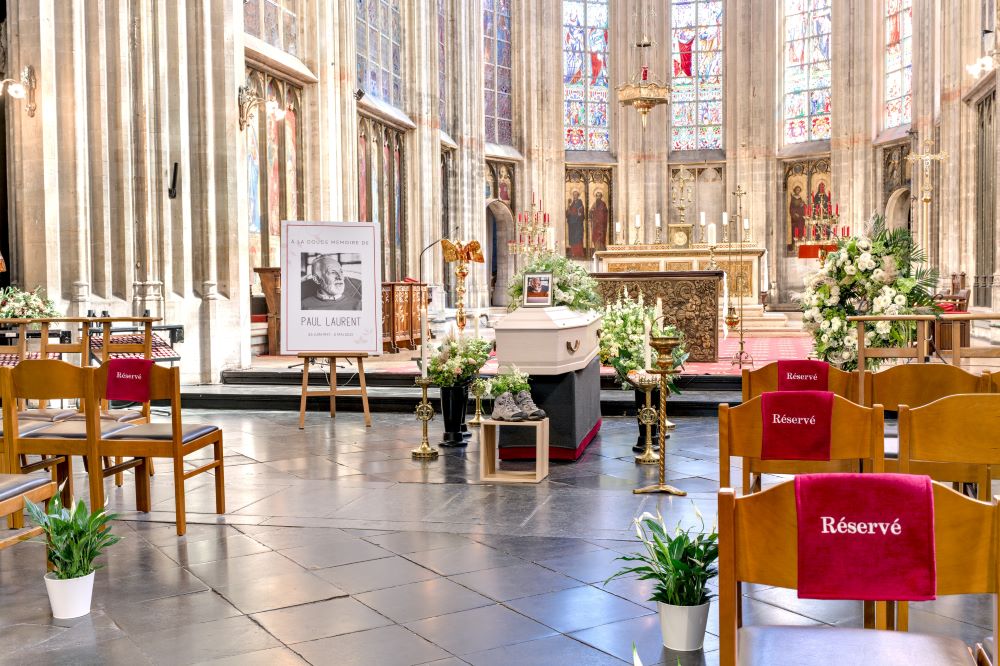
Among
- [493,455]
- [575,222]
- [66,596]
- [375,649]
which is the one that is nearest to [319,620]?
[375,649]

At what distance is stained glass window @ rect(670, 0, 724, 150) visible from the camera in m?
27.1

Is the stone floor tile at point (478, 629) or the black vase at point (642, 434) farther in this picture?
the black vase at point (642, 434)

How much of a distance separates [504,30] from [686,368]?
54.5 ft

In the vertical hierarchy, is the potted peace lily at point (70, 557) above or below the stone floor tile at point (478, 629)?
above

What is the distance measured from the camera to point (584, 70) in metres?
27.4

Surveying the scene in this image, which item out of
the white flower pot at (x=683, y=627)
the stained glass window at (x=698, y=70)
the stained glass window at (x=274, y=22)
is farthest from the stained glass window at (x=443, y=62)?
the white flower pot at (x=683, y=627)

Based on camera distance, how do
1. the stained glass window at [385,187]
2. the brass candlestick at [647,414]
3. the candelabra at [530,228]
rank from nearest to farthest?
the brass candlestick at [647,414], the stained glass window at [385,187], the candelabra at [530,228]

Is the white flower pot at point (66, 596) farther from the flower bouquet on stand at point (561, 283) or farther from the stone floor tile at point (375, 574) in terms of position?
the flower bouquet on stand at point (561, 283)

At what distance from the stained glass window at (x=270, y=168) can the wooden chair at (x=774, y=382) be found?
407 inches

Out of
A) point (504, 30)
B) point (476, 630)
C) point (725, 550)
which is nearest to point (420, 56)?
point (504, 30)

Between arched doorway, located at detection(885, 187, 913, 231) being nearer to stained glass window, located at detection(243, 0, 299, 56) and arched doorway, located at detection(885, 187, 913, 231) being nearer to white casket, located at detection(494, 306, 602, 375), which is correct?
stained glass window, located at detection(243, 0, 299, 56)

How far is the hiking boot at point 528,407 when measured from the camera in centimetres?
643

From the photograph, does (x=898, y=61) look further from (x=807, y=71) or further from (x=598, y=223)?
(x=598, y=223)

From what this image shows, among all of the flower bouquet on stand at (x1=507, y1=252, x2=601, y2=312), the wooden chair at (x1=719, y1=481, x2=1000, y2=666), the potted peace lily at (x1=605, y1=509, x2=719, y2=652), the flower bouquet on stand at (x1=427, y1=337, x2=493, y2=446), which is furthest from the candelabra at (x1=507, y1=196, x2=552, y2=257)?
the wooden chair at (x1=719, y1=481, x2=1000, y2=666)
